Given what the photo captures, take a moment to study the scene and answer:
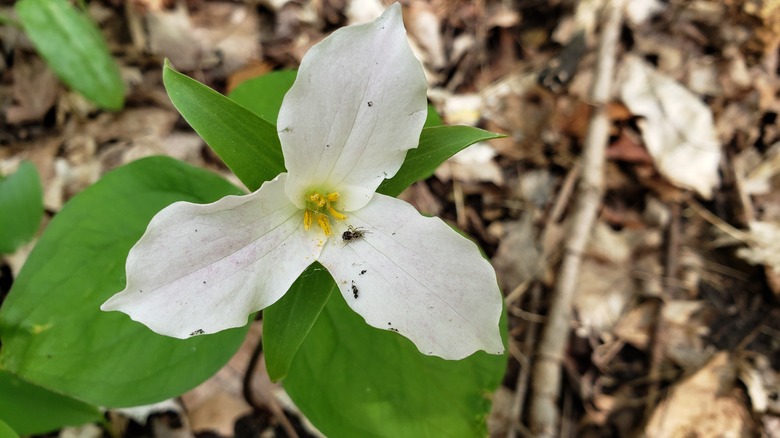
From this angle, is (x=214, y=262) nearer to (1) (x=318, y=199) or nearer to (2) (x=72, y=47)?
(1) (x=318, y=199)

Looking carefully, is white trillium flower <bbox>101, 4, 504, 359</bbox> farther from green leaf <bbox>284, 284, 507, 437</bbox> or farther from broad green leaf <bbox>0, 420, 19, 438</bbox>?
broad green leaf <bbox>0, 420, 19, 438</bbox>

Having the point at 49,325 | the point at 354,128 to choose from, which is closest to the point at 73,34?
the point at 49,325

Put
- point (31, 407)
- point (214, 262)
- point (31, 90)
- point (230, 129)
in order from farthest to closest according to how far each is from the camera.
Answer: point (31, 90), point (31, 407), point (230, 129), point (214, 262)

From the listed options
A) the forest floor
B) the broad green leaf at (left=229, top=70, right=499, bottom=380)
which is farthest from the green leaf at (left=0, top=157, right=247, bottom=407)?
the forest floor

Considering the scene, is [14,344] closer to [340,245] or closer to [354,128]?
[340,245]

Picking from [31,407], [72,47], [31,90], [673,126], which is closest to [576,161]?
[673,126]

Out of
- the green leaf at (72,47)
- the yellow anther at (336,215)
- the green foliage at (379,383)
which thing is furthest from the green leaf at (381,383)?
the green leaf at (72,47)
